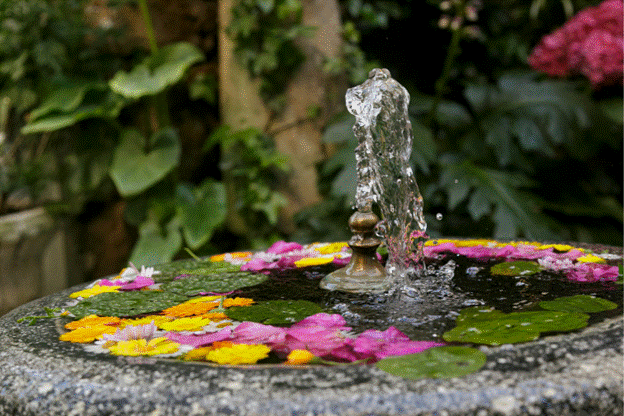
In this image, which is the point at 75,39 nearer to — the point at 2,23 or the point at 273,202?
the point at 2,23

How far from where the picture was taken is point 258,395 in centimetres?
44

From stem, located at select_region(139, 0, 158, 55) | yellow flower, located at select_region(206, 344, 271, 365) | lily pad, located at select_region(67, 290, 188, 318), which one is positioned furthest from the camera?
stem, located at select_region(139, 0, 158, 55)

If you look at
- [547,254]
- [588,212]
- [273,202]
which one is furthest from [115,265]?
[547,254]

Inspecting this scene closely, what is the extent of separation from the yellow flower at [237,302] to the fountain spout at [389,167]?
9.5 inches

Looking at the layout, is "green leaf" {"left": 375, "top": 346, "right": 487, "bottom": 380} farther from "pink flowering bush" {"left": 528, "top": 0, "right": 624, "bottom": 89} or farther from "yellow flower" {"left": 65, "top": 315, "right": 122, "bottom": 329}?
"pink flowering bush" {"left": 528, "top": 0, "right": 624, "bottom": 89}

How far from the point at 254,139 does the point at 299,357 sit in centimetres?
222

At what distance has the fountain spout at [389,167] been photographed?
0.93 meters

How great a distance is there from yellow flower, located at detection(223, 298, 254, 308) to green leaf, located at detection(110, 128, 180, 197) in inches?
76.1

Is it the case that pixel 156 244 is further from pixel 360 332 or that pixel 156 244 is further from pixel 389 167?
pixel 360 332

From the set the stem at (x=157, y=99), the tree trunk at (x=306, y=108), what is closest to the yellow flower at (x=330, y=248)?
the tree trunk at (x=306, y=108)

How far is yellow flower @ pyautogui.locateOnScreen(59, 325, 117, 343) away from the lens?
62cm

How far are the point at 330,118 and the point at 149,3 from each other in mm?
1169

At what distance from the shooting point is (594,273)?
834 mm

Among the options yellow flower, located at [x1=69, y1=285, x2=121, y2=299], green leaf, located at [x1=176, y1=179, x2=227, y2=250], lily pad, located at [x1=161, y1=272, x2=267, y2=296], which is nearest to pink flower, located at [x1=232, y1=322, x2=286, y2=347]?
lily pad, located at [x1=161, y1=272, x2=267, y2=296]
